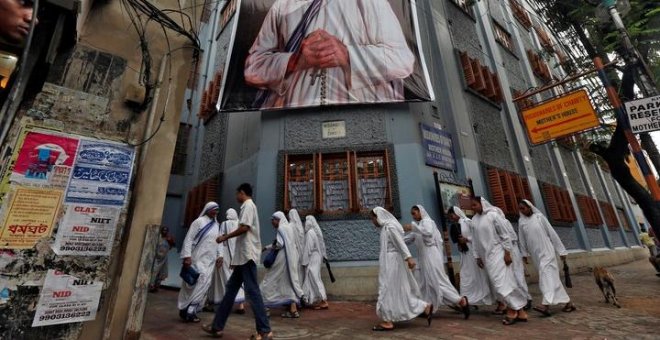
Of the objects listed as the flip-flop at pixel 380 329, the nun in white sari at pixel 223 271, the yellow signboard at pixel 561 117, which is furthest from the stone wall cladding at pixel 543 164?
the nun in white sari at pixel 223 271

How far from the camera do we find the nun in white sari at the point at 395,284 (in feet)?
→ 13.0

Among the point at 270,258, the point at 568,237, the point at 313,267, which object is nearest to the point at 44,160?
the point at 270,258

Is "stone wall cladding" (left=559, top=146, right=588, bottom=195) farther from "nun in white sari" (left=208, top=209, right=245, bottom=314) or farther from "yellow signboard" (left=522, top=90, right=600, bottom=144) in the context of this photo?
"nun in white sari" (left=208, top=209, right=245, bottom=314)

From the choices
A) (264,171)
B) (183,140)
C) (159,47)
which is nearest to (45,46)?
(159,47)

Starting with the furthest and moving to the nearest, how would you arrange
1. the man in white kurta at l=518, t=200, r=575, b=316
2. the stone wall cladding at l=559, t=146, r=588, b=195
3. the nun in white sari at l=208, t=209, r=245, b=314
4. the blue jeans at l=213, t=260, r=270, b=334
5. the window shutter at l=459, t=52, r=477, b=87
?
1. the stone wall cladding at l=559, t=146, r=588, b=195
2. the window shutter at l=459, t=52, r=477, b=87
3. the nun in white sari at l=208, t=209, r=245, b=314
4. the man in white kurta at l=518, t=200, r=575, b=316
5. the blue jeans at l=213, t=260, r=270, b=334

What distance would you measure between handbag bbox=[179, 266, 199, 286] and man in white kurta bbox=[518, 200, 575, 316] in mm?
4992

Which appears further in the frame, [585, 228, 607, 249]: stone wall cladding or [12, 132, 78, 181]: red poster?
[585, 228, 607, 249]: stone wall cladding

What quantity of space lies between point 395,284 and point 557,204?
9289 mm

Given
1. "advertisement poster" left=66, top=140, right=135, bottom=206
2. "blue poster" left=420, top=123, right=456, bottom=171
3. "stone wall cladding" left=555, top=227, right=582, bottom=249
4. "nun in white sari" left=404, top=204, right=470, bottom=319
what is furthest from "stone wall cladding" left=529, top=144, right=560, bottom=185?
"advertisement poster" left=66, top=140, right=135, bottom=206

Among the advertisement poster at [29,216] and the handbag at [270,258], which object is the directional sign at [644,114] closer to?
the handbag at [270,258]

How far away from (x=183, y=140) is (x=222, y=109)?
4.61 m

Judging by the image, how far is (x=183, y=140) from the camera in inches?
449

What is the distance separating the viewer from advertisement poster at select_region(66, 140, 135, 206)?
2611mm

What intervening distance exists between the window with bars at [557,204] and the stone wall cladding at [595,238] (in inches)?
58.7
